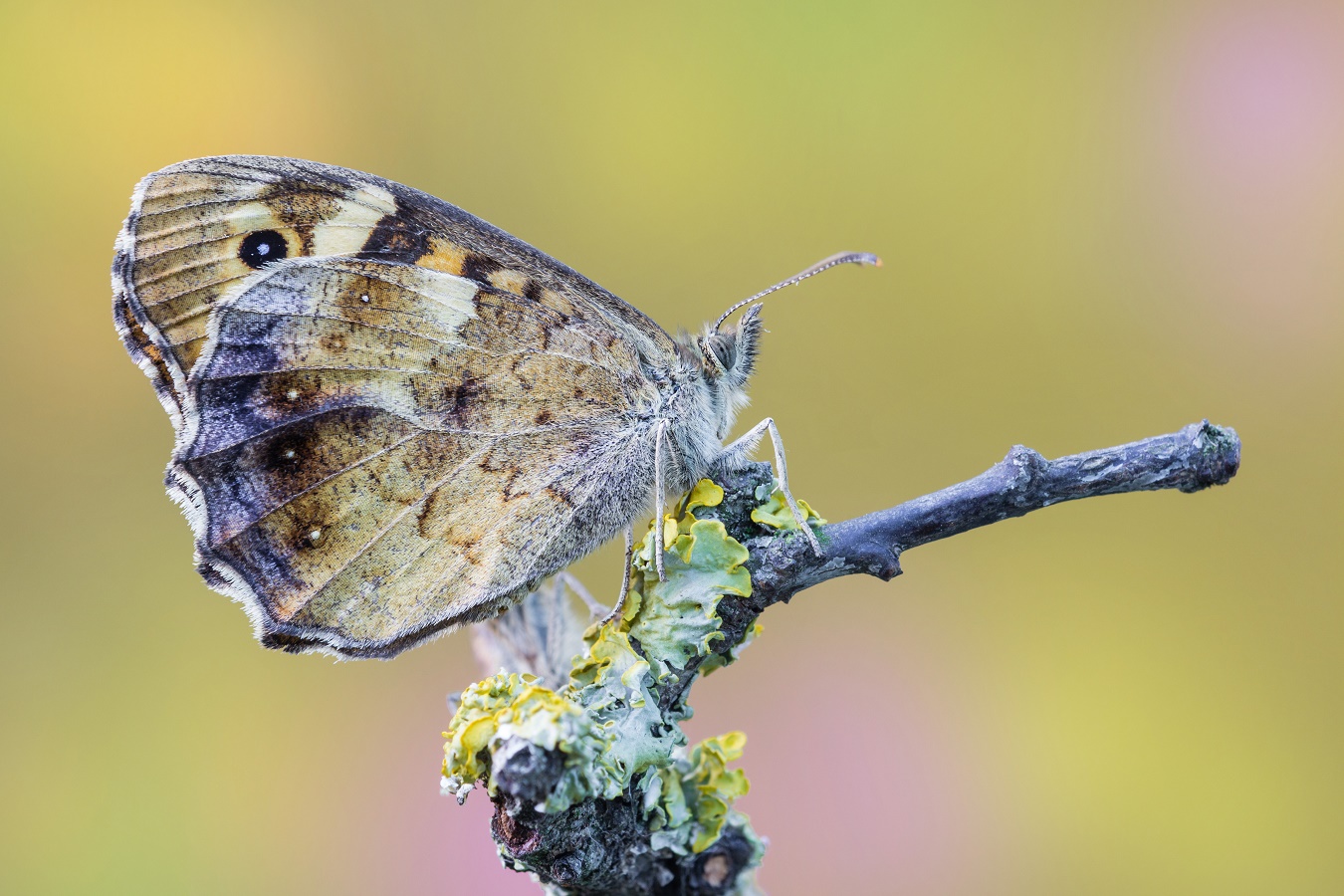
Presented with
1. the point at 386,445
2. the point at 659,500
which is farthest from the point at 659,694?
the point at 386,445

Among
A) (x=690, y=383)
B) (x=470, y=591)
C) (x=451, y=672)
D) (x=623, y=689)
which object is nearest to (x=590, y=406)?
(x=690, y=383)

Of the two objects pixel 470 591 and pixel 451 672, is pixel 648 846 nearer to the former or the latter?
pixel 470 591

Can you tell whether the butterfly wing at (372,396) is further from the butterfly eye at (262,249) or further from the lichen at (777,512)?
the lichen at (777,512)

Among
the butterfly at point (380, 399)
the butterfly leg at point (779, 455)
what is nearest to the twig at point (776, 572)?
the butterfly leg at point (779, 455)

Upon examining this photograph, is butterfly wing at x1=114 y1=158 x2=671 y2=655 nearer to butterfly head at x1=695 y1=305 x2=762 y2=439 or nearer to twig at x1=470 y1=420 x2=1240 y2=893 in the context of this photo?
butterfly head at x1=695 y1=305 x2=762 y2=439

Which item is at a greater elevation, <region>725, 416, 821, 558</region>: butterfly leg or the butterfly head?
the butterfly head

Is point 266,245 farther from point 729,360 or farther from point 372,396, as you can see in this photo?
point 729,360

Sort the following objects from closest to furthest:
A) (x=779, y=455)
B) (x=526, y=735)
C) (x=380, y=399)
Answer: (x=526, y=735) < (x=779, y=455) < (x=380, y=399)

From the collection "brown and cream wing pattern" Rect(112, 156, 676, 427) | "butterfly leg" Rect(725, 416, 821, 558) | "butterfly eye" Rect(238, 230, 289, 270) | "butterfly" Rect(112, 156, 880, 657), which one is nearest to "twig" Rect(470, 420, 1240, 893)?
"butterfly leg" Rect(725, 416, 821, 558)
